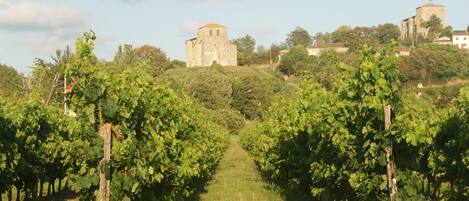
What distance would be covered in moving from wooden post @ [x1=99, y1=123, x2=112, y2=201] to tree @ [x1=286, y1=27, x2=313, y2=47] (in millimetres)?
163280

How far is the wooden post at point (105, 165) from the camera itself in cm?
808

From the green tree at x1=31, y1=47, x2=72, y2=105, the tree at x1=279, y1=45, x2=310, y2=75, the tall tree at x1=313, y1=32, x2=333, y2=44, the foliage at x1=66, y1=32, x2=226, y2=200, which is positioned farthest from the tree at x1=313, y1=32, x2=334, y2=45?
the foliage at x1=66, y1=32, x2=226, y2=200

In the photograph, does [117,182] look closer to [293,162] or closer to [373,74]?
[373,74]

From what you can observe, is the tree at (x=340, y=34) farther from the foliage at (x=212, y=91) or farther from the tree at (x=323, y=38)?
the foliage at (x=212, y=91)

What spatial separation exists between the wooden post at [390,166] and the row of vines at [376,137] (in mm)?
101

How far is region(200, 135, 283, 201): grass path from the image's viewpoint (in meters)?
21.0

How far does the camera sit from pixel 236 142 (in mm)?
60281

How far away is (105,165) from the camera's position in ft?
26.3

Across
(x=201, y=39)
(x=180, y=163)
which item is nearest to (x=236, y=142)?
(x=180, y=163)

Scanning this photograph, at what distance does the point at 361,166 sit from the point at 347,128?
1.30 meters

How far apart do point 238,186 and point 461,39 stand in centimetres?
13911

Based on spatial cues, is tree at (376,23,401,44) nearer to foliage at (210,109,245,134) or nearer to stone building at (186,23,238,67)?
stone building at (186,23,238,67)

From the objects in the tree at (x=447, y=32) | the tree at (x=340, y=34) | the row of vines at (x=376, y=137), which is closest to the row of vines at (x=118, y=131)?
the row of vines at (x=376, y=137)

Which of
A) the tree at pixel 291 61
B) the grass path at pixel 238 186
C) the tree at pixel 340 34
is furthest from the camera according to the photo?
the tree at pixel 340 34
